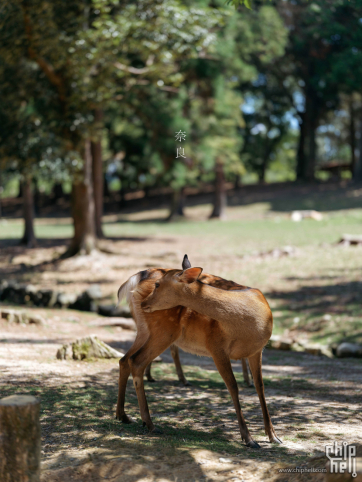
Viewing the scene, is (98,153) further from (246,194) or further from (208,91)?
(246,194)

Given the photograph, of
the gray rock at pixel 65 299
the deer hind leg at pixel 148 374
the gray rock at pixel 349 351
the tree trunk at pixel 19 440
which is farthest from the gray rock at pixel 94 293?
the tree trunk at pixel 19 440

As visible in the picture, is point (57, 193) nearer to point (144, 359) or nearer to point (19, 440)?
point (144, 359)

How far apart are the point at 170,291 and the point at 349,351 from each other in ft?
18.1

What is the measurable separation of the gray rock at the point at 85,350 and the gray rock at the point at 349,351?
4073mm

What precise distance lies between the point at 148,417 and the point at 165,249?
14.8m

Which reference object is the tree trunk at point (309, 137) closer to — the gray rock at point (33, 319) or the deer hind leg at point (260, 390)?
the gray rock at point (33, 319)

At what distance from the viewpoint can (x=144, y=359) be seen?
490 centimetres

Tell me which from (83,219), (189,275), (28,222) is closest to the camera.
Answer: (189,275)

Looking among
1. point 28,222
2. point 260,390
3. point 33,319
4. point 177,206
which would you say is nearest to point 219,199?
point 177,206

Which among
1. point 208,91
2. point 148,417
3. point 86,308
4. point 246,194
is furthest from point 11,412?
point 246,194

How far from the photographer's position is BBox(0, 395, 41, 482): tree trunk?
3350 mm

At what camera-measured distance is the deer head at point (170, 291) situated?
4.64 meters

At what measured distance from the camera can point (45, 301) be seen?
40.7 feet

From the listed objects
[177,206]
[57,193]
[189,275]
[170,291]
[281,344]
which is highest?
[57,193]
